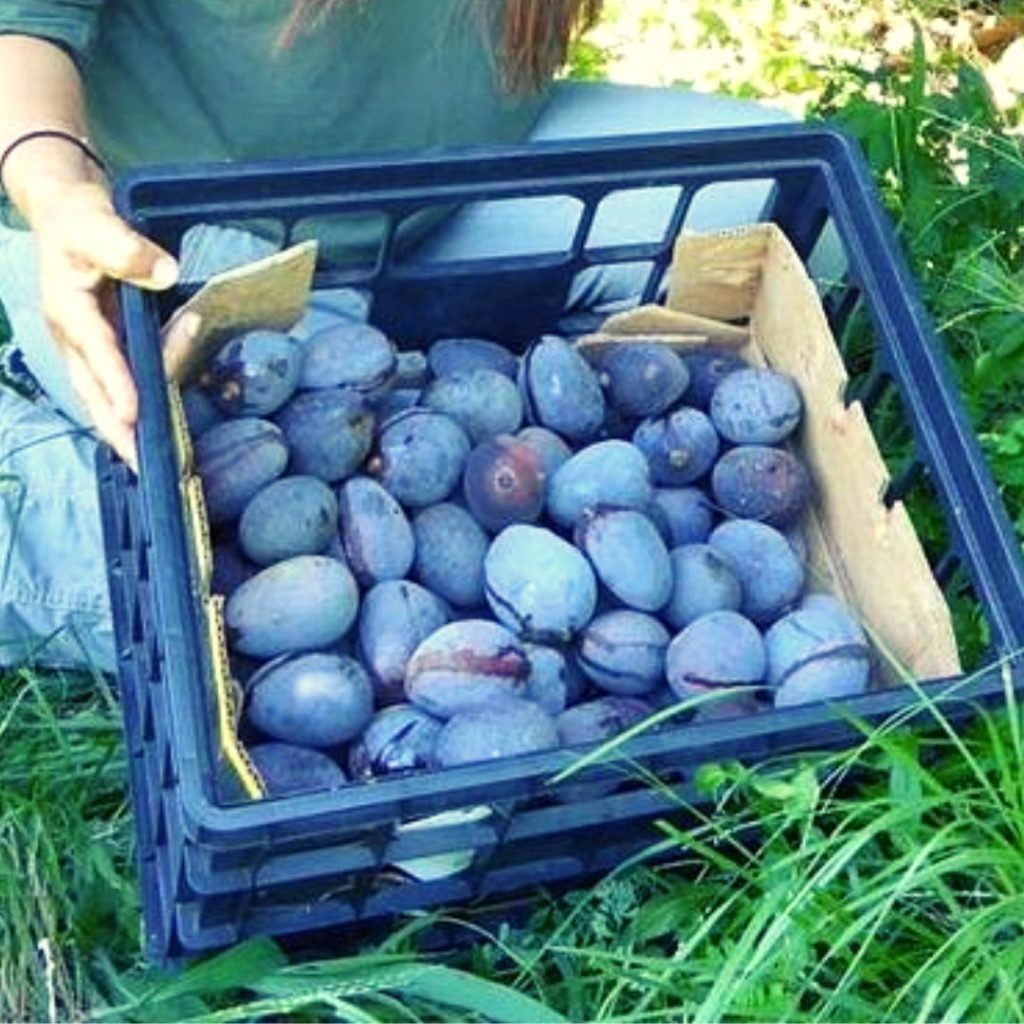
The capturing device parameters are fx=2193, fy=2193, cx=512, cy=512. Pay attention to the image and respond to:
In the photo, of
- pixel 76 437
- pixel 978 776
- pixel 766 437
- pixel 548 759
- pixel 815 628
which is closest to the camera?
pixel 548 759

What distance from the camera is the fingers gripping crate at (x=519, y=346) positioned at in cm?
109

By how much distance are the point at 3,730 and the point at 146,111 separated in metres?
0.42

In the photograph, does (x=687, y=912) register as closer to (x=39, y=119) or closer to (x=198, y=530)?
(x=198, y=530)

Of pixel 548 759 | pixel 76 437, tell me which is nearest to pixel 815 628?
pixel 548 759

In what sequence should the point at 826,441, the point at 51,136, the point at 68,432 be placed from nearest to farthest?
1. the point at 51,136
2. the point at 826,441
3. the point at 68,432

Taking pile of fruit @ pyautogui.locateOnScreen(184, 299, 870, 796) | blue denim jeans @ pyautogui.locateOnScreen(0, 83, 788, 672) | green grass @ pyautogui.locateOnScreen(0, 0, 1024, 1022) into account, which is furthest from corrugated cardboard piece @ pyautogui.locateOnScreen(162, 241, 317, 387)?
green grass @ pyautogui.locateOnScreen(0, 0, 1024, 1022)

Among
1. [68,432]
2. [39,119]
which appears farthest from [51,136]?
[68,432]

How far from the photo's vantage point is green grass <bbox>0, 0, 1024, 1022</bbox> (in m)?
1.13

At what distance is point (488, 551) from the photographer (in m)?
1.31

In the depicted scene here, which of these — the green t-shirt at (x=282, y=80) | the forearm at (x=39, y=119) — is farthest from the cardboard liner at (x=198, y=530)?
the green t-shirt at (x=282, y=80)

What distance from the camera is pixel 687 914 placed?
127 cm

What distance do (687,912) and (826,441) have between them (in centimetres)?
32

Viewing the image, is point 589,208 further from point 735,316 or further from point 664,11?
point 664,11

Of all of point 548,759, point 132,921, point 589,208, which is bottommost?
point 132,921
